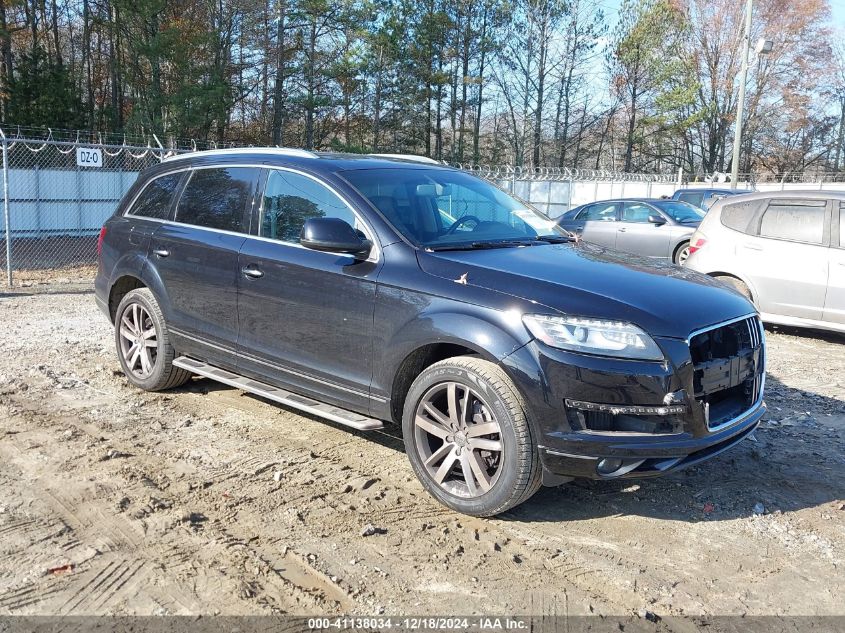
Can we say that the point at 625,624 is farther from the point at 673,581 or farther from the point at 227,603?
the point at 227,603

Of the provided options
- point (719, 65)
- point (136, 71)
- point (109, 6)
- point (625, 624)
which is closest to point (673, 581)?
point (625, 624)

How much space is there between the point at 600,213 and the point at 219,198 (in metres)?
11.7

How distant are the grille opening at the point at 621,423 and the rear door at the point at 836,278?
18.1 feet

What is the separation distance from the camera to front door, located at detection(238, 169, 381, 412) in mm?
4227

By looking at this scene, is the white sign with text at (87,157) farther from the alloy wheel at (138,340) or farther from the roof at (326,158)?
the roof at (326,158)

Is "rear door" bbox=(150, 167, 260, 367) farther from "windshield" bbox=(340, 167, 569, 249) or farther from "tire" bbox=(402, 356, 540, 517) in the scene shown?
"tire" bbox=(402, 356, 540, 517)

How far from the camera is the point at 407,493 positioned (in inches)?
161

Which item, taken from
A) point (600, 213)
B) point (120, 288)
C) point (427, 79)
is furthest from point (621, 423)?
point (427, 79)

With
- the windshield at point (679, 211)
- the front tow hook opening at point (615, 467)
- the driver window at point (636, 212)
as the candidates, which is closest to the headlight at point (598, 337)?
the front tow hook opening at point (615, 467)

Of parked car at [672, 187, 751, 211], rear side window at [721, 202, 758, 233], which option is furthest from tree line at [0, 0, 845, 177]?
rear side window at [721, 202, 758, 233]

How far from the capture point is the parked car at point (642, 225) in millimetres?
14367

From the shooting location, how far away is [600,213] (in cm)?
1563

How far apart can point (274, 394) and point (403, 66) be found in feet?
126

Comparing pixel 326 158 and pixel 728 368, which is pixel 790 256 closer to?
pixel 728 368
